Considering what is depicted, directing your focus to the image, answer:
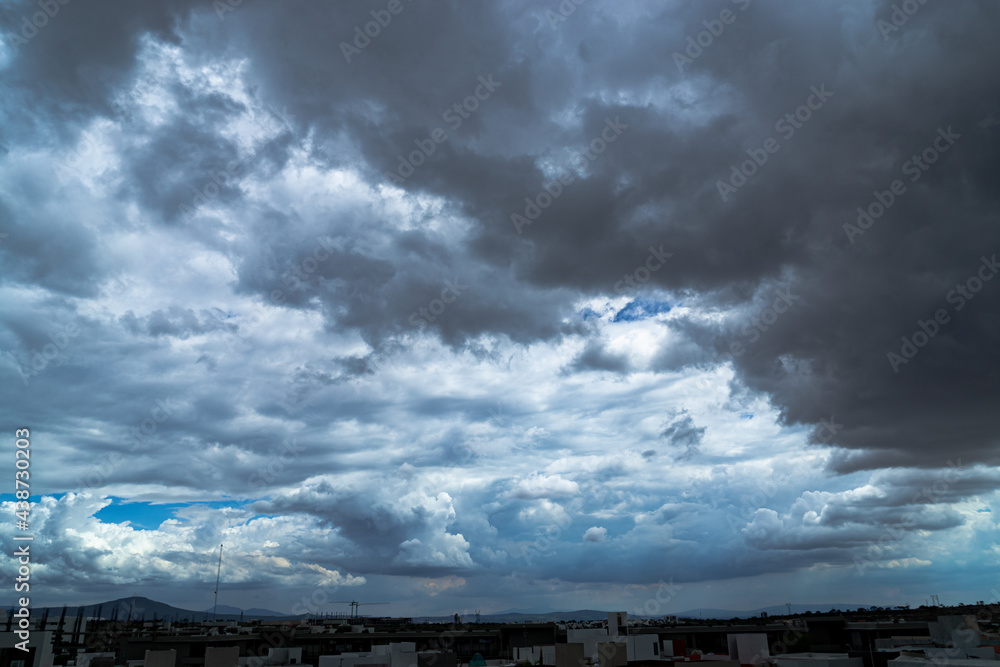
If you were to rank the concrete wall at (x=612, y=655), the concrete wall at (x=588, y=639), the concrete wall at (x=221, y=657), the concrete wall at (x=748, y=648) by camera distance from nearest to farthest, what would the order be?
1. the concrete wall at (x=612, y=655)
2. the concrete wall at (x=748, y=648)
3. the concrete wall at (x=221, y=657)
4. the concrete wall at (x=588, y=639)

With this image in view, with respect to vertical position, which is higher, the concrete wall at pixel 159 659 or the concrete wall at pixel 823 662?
the concrete wall at pixel 823 662

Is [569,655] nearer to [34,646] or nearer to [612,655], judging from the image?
[612,655]

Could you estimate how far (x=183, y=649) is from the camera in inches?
3602

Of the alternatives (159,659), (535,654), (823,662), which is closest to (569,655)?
(823,662)

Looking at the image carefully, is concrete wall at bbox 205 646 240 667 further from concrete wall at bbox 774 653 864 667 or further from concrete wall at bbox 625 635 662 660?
concrete wall at bbox 774 653 864 667

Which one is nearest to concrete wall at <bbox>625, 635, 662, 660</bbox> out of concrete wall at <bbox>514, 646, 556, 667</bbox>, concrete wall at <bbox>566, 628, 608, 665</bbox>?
concrete wall at <bbox>566, 628, 608, 665</bbox>

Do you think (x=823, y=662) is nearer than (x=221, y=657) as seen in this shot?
Yes

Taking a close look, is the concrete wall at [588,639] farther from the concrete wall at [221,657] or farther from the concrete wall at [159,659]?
the concrete wall at [159,659]

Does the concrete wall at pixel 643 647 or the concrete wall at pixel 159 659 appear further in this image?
the concrete wall at pixel 643 647

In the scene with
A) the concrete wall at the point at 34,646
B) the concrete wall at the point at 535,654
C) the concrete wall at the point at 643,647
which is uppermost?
the concrete wall at the point at 34,646

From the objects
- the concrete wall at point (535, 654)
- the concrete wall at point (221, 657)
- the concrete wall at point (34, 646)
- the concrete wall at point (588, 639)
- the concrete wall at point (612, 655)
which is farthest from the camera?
the concrete wall at point (535, 654)

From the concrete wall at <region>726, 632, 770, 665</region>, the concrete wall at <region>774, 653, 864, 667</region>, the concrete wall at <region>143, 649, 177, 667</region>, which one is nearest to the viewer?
the concrete wall at <region>774, 653, 864, 667</region>

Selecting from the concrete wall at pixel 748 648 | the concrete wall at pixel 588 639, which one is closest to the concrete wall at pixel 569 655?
the concrete wall at pixel 588 639

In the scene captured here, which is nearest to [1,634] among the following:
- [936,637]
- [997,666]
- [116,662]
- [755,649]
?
[116,662]
